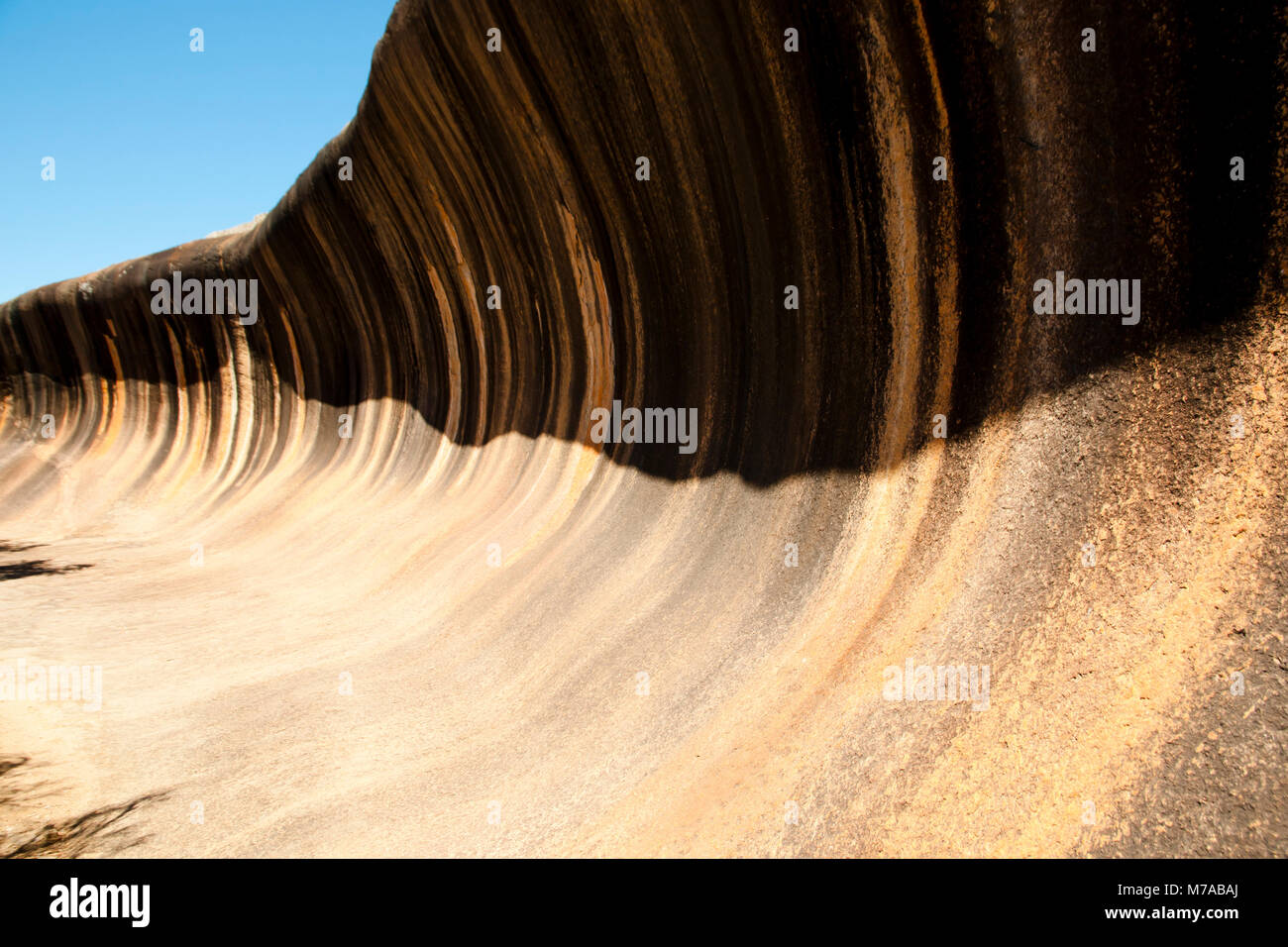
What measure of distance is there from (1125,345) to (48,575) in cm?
927

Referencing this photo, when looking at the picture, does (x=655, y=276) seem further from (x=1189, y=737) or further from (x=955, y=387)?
(x=1189, y=737)

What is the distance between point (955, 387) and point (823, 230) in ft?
3.68

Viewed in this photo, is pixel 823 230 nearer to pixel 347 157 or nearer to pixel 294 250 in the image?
pixel 347 157

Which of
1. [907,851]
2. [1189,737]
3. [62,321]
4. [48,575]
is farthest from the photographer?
[62,321]

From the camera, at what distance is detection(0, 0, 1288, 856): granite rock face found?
2.06 m

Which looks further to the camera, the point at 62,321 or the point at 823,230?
the point at 62,321

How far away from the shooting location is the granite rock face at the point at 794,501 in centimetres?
206

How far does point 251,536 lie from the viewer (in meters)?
8.94

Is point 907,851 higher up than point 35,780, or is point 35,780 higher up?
point 907,851

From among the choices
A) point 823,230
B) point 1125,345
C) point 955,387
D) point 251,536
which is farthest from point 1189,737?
point 251,536

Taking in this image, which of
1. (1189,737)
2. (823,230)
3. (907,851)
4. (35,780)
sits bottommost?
(35,780)

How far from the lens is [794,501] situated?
12.1ft

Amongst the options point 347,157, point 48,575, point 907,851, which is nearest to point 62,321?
point 48,575

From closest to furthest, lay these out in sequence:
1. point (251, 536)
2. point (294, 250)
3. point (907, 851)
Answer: point (907, 851) → point (251, 536) → point (294, 250)
